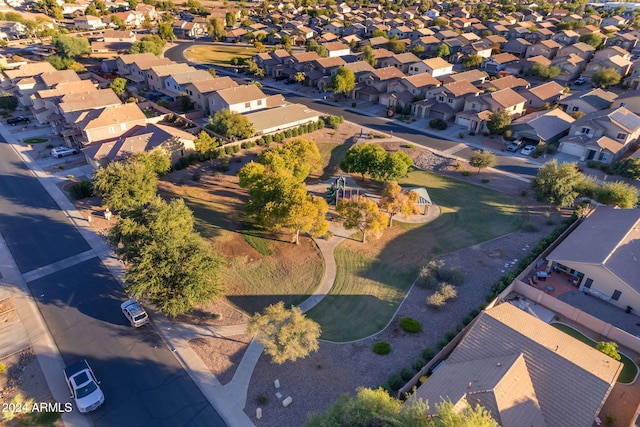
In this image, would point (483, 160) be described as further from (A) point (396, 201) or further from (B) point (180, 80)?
(B) point (180, 80)

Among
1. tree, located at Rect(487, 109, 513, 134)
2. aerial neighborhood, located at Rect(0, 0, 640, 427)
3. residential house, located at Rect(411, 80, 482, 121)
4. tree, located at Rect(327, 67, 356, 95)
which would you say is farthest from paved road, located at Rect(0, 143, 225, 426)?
residential house, located at Rect(411, 80, 482, 121)

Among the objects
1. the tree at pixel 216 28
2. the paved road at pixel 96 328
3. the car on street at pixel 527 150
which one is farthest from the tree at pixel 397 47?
the paved road at pixel 96 328

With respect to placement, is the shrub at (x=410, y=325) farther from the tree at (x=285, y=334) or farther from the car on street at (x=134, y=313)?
the car on street at (x=134, y=313)

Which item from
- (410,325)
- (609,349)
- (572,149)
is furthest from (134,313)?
(572,149)

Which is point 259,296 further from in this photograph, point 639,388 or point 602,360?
point 639,388

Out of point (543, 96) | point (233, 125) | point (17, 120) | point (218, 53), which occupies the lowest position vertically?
point (17, 120)

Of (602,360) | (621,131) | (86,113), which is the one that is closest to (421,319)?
(602,360)

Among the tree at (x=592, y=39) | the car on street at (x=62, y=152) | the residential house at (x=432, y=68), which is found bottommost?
the car on street at (x=62, y=152)
